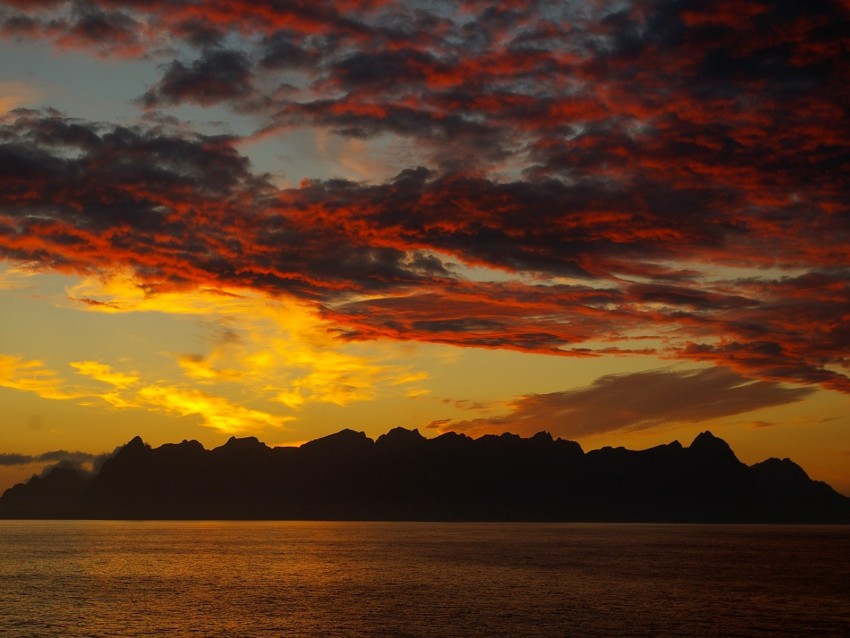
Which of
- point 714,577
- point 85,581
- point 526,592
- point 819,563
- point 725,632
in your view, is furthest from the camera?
point 819,563

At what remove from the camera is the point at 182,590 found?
118 metres

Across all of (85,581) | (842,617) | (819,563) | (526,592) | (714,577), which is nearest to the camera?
(842,617)

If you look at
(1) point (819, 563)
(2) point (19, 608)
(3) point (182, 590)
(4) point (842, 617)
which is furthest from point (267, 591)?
(1) point (819, 563)

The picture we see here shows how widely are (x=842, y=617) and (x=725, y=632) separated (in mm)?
18952

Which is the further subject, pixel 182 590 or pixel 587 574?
pixel 587 574

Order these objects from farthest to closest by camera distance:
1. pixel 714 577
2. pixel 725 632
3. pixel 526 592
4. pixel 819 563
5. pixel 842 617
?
pixel 819 563, pixel 714 577, pixel 526 592, pixel 842 617, pixel 725 632

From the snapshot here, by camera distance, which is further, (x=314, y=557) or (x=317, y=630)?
(x=314, y=557)

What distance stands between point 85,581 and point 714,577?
9784 cm

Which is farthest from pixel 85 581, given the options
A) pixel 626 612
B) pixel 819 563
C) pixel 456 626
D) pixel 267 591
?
pixel 819 563

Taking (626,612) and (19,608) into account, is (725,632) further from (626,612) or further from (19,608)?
(19,608)

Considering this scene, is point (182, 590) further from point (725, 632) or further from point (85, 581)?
point (725, 632)

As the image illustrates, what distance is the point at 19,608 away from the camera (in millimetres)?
96938

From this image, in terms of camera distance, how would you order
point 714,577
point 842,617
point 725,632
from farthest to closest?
point 714,577
point 842,617
point 725,632

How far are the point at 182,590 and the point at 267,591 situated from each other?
1139cm
